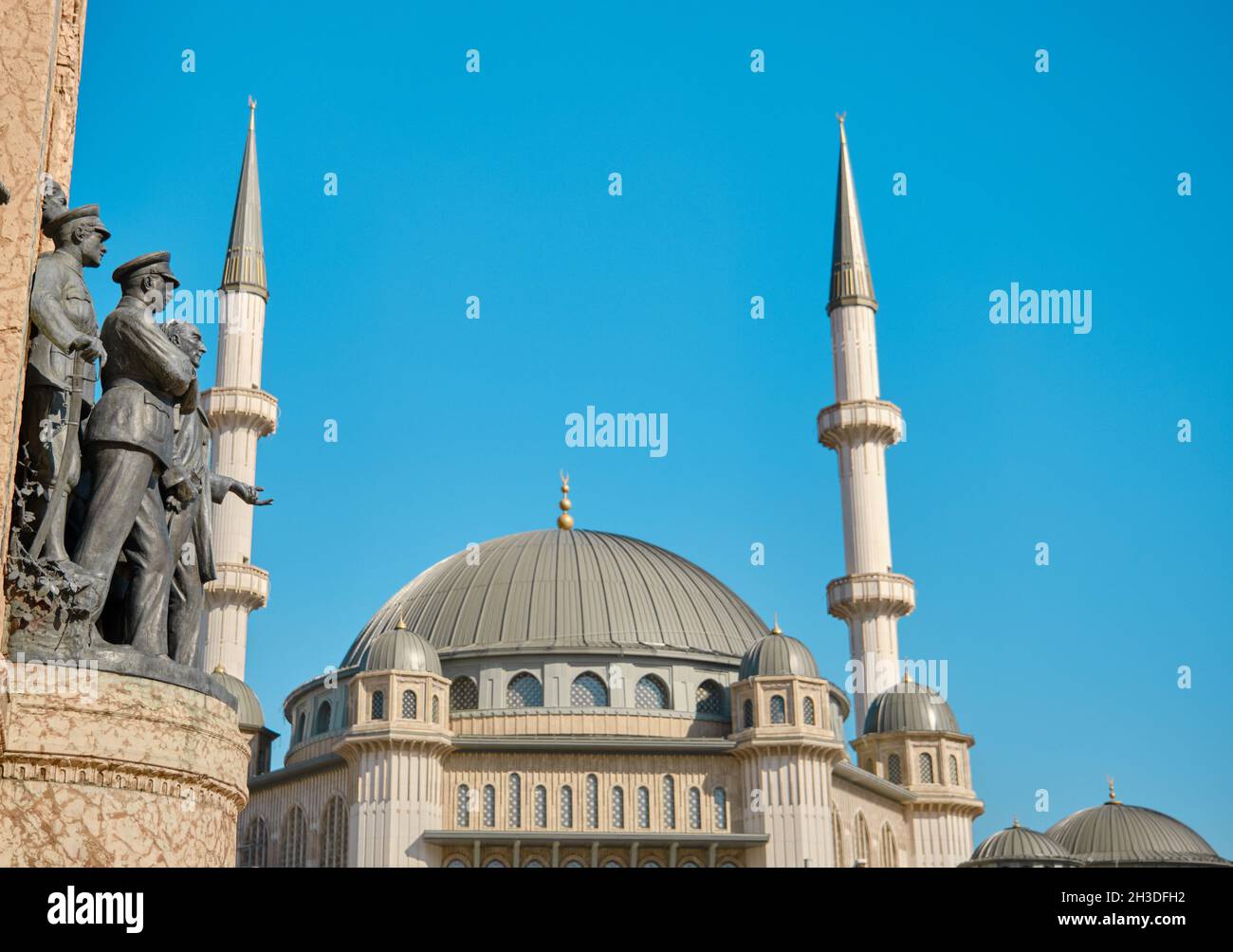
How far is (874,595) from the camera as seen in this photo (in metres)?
48.2

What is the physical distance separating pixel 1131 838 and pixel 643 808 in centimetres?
1868

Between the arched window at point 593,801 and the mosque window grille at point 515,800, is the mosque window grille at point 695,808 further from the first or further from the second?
the mosque window grille at point 515,800

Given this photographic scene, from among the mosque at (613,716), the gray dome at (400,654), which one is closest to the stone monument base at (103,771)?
the mosque at (613,716)

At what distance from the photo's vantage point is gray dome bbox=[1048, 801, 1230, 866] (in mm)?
A: 52312

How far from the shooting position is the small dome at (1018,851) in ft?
145

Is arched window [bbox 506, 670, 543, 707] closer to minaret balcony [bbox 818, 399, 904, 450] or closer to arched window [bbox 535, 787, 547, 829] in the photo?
arched window [bbox 535, 787, 547, 829]

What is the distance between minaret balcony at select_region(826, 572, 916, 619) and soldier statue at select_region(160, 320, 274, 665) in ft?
134

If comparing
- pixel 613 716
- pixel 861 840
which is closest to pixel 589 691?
pixel 613 716

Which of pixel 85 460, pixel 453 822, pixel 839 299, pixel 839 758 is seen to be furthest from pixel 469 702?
pixel 85 460

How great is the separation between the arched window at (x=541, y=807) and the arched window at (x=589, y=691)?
10.8 ft

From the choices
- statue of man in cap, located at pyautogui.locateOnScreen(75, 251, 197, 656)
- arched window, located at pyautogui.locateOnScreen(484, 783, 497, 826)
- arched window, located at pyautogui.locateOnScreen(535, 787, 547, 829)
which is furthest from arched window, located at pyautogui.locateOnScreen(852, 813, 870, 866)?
statue of man in cap, located at pyautogui.locateOnScreen(75, 251, 197, 656)

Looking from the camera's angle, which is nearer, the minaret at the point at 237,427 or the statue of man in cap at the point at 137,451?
the statue of man in cap at the point at 137,451
